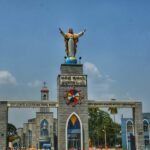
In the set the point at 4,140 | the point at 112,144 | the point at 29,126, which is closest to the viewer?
the point at 4,140

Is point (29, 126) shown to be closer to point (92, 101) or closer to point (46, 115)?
point (46, 115)

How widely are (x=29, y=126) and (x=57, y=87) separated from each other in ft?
138

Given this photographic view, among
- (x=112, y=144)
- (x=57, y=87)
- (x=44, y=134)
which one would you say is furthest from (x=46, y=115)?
(x=57, y=87)

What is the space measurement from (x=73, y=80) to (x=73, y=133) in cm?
557

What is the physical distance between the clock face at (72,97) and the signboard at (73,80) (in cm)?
73

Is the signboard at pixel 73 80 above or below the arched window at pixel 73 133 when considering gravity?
above

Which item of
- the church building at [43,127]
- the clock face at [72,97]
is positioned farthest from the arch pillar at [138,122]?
the church building at [43,127]

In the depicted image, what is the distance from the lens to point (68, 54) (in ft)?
131

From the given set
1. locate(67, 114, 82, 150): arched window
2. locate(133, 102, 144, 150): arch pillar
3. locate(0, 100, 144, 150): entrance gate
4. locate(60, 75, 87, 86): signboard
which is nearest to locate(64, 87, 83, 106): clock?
locate(60, 75, 87, 86): signboard

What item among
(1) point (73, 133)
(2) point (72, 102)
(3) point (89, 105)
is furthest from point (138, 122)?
(2) point (72, 102)

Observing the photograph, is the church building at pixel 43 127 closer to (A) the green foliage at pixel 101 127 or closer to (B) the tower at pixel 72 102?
(A) the green foliage at pixel 101 127

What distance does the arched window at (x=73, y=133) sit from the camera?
123ft

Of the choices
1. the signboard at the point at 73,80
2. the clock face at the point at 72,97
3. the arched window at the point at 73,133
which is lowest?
the arched window at the point at 73,133

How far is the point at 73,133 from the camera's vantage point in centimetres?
3781
